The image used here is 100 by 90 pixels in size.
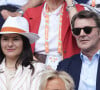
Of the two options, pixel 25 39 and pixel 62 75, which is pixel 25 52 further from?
pixel 62 75

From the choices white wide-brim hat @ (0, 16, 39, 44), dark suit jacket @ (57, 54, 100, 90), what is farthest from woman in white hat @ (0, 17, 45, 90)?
dark suit jacket @ (57, 54, 100, 90)

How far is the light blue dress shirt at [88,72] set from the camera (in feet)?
14.5

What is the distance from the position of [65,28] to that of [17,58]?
0.97 m

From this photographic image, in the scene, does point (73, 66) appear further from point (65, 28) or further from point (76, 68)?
point (65, 28)

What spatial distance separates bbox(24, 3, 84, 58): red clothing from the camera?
512cm

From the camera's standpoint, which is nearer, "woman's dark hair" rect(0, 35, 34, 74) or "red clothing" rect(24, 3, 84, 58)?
"woman's dark hair" rect(0, 35, 34, 74)

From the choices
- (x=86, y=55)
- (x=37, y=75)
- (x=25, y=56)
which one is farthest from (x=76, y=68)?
(x=25, y=56)

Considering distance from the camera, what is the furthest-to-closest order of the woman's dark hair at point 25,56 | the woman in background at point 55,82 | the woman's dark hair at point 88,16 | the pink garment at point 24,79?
1. the woman's dark hair at point 88,16
2. the woman's dark hair at point 25,56
3. the pink garment at point 24,79
4. the woman in background at point 55,82

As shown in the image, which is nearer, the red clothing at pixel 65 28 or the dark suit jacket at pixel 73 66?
the dark suit jacket at pixel 73 66

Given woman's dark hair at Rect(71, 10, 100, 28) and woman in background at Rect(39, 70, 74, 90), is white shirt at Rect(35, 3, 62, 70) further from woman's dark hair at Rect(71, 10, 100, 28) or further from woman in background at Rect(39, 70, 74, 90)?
woman in background at Rect(39, 70, 74, 90)

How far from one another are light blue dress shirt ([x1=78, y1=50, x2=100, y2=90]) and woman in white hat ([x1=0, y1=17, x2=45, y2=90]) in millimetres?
475

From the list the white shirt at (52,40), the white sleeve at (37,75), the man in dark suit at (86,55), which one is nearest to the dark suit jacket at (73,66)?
the man in dark suit at (86,55)

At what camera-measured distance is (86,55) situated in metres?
4.58

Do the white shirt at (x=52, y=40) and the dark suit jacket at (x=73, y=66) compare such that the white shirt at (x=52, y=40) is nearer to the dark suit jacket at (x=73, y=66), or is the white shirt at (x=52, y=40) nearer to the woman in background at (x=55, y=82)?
the dark suit jacket at (x=73, y=66)
